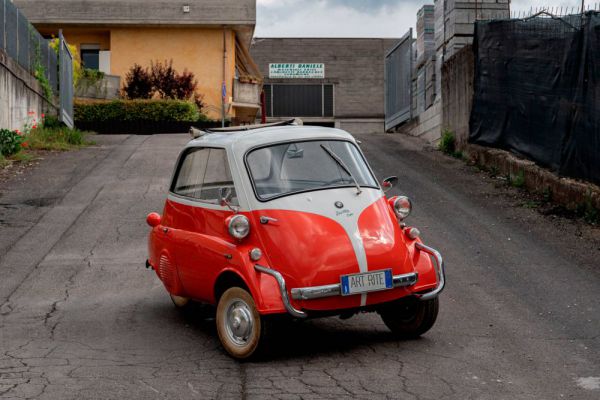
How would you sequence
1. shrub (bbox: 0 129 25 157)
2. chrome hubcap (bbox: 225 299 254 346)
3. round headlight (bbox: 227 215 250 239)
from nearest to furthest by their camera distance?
1. chrome hubcap (bbox: 225 299 254 346)
2. round headlight (bbox: 227 215 250 239)
3. shrub (bbox: 0 129 25 157)

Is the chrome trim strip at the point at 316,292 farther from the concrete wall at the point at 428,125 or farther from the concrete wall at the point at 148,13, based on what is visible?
the concrete wall at the point at 148,13

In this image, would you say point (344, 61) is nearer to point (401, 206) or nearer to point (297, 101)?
point (297, 101)

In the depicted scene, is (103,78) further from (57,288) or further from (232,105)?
(57,288)

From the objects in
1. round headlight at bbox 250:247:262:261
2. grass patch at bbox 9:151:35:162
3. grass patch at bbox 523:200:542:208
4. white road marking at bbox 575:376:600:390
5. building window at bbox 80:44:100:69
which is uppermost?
building window at bbox 80:44:100:69

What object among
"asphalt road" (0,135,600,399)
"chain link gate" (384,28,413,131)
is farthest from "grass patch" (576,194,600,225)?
"chain link gate" (384,28,413,131)

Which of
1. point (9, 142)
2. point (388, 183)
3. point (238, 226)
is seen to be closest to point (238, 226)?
point (238, 226)

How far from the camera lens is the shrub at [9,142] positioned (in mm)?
18519

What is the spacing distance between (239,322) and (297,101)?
41.5 meters

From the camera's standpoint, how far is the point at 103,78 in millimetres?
33594

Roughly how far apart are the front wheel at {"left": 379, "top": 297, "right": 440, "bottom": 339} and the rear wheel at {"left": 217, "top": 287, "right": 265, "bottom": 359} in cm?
111

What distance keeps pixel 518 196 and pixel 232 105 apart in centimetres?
2366

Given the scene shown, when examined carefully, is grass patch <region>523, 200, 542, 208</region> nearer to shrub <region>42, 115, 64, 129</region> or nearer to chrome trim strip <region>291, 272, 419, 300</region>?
chrome trim strip <region>291, 272, 419, 300</region>

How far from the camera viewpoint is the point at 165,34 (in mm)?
36781

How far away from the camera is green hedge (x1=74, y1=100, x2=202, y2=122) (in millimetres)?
30406
